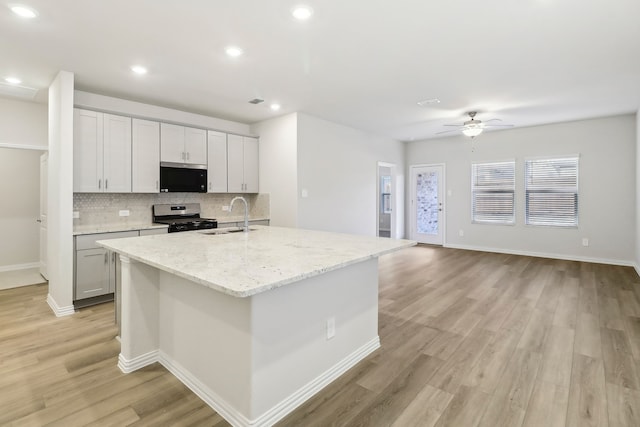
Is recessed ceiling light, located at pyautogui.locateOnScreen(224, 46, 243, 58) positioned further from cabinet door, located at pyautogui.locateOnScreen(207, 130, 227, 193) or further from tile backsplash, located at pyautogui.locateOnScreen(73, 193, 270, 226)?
tile backsplash, located at pyautogui.locateOnScreen(73, 193, 270, 226)

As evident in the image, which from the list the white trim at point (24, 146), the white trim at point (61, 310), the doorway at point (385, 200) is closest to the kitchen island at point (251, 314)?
the white trim at point (61, 310)

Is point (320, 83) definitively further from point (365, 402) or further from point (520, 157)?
point (520, 157)

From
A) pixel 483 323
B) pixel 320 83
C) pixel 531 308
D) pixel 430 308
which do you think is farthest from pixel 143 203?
pixel 531 308

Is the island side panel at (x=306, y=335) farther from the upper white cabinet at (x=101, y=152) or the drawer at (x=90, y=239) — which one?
the upper white cabinet at (x=101, y=152)

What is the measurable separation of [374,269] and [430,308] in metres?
1.38

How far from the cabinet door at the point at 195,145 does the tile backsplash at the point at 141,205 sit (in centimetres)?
62

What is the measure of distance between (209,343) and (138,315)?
768 mm

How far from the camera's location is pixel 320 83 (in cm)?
390

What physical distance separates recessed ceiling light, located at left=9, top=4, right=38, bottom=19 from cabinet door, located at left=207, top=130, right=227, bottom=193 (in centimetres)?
272

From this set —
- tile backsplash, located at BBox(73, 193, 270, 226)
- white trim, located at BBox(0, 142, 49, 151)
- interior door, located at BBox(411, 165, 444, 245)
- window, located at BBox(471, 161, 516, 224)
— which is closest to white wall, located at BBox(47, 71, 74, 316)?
tile backsplash, located at BBox(73, 193, 270, 226)

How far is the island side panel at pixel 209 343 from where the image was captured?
1.75m

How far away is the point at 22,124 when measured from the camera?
14.9 ft

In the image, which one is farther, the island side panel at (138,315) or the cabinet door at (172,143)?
the cabinet door at (172,143)

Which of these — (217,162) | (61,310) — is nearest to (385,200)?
(217,162)
